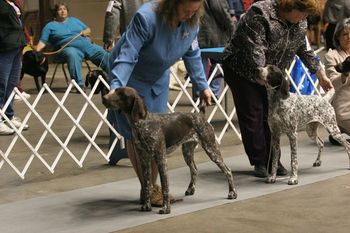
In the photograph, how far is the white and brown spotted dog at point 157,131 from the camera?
15.0 feet

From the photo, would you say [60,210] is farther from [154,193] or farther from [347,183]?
[347,183]

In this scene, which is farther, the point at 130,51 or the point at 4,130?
the point at 4,130

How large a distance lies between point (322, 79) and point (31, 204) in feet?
6.70

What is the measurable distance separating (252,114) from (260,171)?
0.38 meters

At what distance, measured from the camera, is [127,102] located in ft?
15.0

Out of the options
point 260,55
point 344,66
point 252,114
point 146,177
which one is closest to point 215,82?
point 344,66

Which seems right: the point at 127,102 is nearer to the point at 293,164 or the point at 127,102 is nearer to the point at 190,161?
the point at 190,161

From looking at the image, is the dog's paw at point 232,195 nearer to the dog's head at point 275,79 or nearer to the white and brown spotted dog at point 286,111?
the white and brown spotted dog at point 286,111

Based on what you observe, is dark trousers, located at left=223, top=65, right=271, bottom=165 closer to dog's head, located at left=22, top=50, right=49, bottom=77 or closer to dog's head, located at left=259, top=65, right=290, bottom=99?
dog's head, located at left=259, top=65, right=290, bottom=99

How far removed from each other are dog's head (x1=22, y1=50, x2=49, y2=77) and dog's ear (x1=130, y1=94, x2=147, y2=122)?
18.3ft

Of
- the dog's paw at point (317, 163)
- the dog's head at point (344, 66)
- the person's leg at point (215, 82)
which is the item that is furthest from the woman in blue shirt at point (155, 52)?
the person's leg at point (215, 82)

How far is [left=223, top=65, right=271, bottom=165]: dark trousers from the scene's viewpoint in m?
5.64

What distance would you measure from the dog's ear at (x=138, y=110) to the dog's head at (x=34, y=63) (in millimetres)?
5592

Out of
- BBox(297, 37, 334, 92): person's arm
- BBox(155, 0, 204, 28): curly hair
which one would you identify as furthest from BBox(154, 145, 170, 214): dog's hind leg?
BBox(297, 37, 334, 92): person's arm
